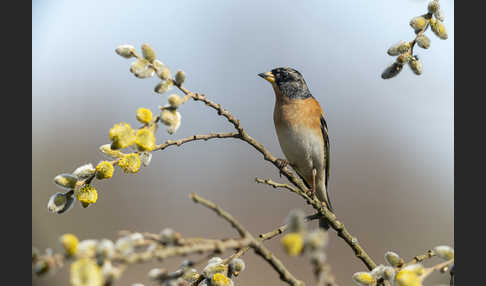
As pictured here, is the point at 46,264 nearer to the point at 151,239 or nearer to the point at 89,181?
the point at 151,239

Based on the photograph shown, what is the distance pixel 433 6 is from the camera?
0.63 meters

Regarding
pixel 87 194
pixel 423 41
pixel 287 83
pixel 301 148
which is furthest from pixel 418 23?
pixel 287 83

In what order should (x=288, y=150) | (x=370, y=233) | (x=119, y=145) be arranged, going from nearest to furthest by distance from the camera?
(x=119, y=145), (x=288, y=150), (x=370, y=233)

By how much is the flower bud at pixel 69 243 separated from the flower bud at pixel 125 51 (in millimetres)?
294

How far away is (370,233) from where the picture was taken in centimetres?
308

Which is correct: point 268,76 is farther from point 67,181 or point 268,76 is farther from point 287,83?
point 67,181

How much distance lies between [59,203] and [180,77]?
23 centimetres

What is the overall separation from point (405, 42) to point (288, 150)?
900 mm

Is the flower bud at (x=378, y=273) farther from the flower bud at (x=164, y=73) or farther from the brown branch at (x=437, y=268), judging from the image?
the flower bud at (x=164, y=73)

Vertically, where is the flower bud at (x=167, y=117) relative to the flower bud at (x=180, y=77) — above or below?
below

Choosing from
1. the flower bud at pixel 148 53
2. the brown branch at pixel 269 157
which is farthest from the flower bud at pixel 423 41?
the flower bud at pixel 148 53

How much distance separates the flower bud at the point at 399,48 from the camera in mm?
626

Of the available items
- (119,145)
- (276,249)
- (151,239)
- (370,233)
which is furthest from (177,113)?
(370,233)

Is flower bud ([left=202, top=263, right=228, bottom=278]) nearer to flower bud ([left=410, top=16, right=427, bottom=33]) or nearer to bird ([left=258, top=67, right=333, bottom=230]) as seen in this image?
flower bud ([left=410, top=16, right=427, bottom=33])
